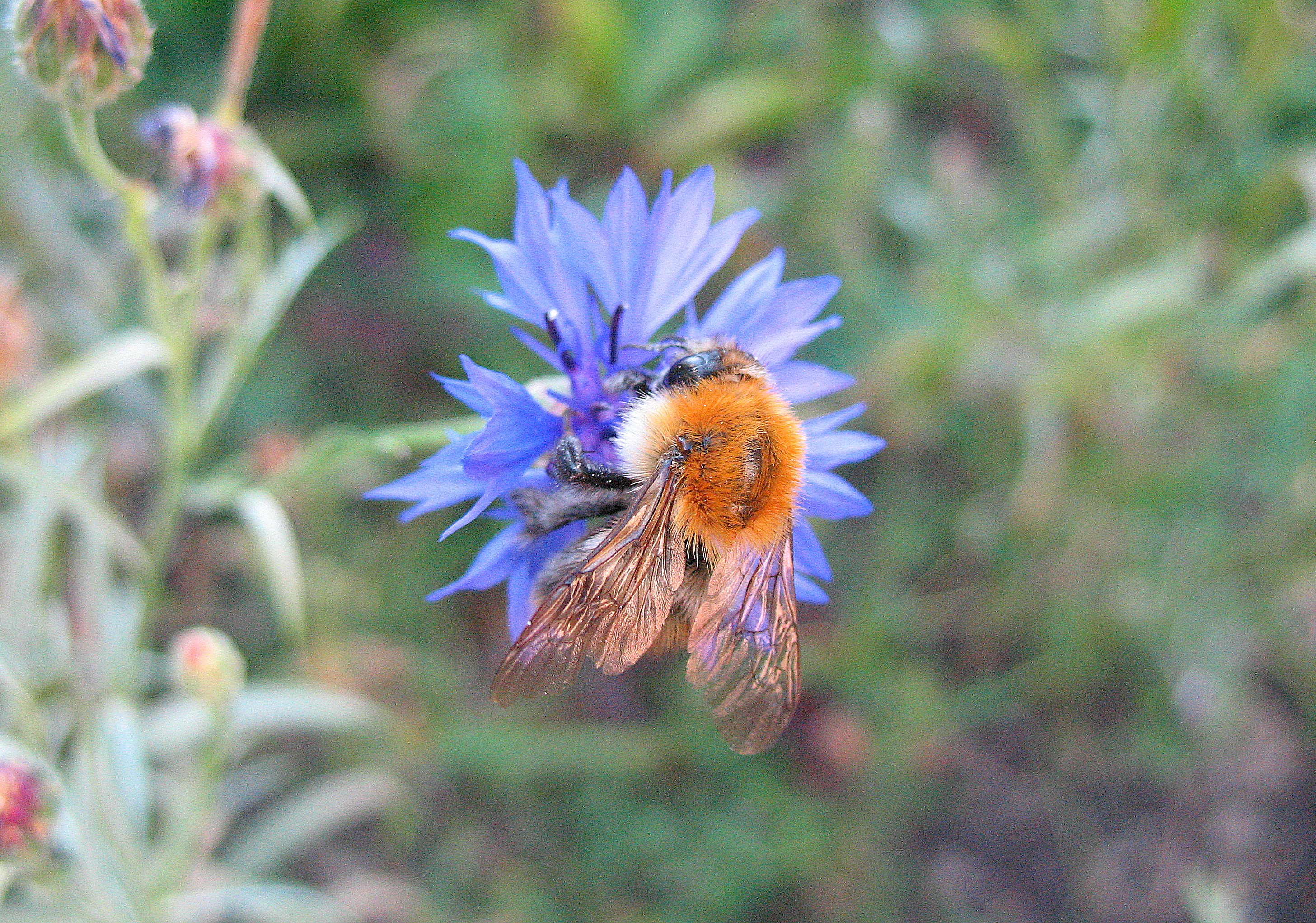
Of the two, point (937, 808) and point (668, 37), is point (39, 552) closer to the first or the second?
point (668, 37)

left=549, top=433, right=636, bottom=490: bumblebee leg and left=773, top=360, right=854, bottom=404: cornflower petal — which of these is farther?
left=773, top=360, right=854, bottom=404: cornflower petal

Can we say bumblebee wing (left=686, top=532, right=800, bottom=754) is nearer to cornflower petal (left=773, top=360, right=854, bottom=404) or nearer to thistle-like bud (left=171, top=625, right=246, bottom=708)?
cornflower petal (left=773, top=360, right=854, bottom=404)

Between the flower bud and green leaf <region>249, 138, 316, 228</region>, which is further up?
green leaf <region>249, 138, 316, 228</region>

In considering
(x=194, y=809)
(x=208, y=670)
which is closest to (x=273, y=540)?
(x=208, y=670)

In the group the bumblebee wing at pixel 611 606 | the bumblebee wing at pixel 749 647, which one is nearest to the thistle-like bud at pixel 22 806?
the bumblebee wing at pixel 611 606

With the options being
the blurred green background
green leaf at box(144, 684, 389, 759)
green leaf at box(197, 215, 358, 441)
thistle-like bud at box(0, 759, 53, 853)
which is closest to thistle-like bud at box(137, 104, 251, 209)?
green leaf at box(197, 215, 358, 441)

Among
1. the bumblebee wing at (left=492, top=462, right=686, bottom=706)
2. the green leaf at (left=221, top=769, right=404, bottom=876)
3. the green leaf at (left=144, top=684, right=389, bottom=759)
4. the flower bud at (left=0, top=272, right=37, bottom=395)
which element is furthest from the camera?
the green leaf at (left=221, top=769, right=404, bottom=876)

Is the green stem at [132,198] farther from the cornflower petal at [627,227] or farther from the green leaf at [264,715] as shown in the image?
the green leaf at [264,715]

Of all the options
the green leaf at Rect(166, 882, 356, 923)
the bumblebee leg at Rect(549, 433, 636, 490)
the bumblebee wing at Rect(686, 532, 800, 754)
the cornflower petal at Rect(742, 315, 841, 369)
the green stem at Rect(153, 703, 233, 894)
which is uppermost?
the cornflower petal at Rect(742, 315, 841, 369)
